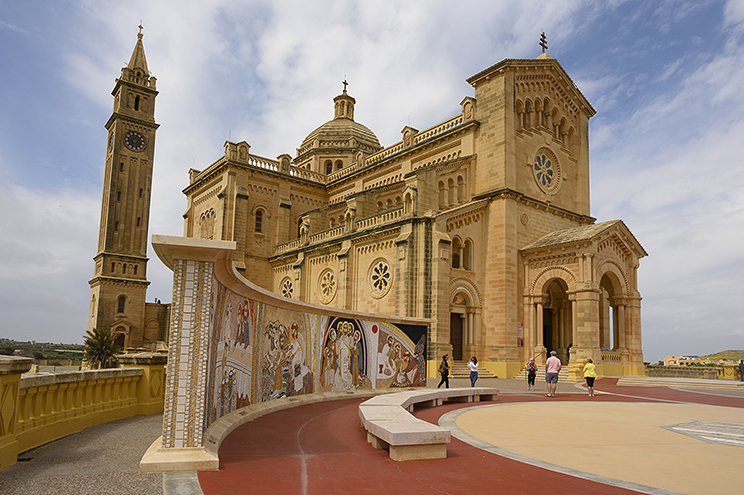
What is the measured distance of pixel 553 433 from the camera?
33.8 ft

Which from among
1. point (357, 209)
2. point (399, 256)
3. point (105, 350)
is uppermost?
point (357, 209)

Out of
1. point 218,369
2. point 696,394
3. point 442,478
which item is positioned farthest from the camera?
point 696,394

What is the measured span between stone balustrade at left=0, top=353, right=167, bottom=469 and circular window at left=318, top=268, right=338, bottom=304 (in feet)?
69.9

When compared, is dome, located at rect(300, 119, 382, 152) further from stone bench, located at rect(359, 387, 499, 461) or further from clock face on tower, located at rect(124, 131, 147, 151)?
stone bench, located at rect(359, 387, 499, 461)

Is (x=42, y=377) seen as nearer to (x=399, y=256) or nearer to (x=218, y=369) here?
(x=218, y=369)

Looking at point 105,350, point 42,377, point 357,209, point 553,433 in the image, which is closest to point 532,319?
point 357,209

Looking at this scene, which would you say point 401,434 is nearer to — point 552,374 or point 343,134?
point 552,374

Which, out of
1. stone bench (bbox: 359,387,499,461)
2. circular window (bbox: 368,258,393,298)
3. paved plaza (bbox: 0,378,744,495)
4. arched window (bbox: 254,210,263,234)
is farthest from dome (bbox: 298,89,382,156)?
stone bench (bbox: 359,387,499,461)

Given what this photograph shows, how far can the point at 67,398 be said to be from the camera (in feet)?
31.4

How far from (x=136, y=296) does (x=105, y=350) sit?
14623 millimetres

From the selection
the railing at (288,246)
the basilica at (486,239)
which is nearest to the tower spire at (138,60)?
the basilica at (486,239)

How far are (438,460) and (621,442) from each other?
3748mm

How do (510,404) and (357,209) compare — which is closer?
(510,404)

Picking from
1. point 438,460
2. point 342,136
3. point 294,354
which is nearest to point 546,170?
point 342,136
